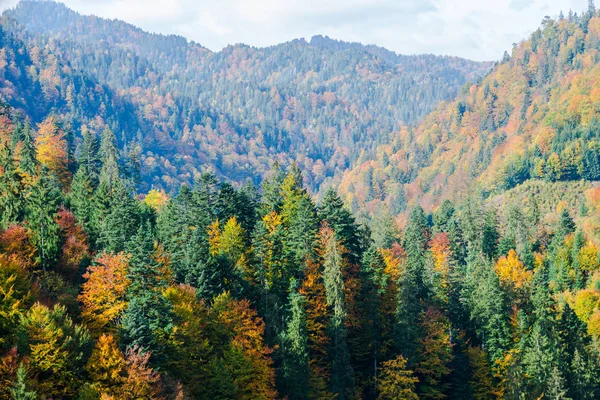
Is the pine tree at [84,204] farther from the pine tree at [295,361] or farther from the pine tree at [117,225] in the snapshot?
the pine tree at [295,361]

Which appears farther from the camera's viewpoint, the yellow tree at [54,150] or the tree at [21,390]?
the yellow tree at [54,150]

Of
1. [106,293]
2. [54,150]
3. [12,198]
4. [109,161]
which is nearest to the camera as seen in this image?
[106,293]

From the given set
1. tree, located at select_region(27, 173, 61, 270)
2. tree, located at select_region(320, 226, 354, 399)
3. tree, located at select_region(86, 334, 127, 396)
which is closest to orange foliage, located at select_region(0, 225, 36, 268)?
tree, located at select_region(27, 173, 61, 270)

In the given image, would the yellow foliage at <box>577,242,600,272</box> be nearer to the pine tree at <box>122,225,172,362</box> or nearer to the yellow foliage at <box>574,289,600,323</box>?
the yellow foliage at <box>574,289,600,323</box>

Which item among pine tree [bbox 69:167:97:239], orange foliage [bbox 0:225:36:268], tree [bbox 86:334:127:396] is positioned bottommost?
tree [bbox 86:334:127:396]

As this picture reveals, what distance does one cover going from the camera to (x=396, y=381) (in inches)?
2564

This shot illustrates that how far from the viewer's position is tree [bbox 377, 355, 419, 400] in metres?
65.3

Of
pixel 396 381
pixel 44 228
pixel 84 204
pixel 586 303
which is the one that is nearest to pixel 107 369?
pixel 44 228

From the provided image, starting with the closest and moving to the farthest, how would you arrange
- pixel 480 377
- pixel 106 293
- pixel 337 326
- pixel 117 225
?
pixel 106 293 < pixel 337 326 < pixel 117 225 < pixel 480 377

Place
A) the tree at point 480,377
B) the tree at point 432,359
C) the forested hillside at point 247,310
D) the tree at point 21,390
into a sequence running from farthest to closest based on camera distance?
the tree at point 480,377
the tree at point 432,359
the forested hillside at point 247,310
the tree at point 21,390

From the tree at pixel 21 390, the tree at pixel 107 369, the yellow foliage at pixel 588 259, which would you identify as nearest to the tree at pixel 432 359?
the tree at pixel 107 369

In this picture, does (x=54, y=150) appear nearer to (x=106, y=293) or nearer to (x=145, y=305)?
(x=106, y=293)

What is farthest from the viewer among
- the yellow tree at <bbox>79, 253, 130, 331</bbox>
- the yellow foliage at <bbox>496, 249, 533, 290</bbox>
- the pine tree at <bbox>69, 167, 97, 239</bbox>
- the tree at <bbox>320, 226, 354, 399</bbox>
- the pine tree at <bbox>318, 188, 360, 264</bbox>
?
the yellow foliage at <bbox>496, 249, 533, 290</bbox>

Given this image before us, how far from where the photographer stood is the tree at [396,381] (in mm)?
65312
